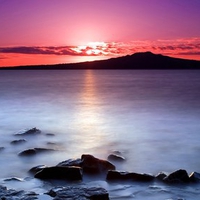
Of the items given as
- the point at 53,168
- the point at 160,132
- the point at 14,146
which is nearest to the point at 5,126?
the point at 14,146

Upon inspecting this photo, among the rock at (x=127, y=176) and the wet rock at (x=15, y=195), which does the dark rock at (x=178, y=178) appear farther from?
the wet rock at (x=15, y=195)

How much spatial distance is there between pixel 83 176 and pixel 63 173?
2.07ft

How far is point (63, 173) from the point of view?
9359mm

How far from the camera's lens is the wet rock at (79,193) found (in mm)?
7312

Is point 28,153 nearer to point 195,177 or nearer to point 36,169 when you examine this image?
point 36,169

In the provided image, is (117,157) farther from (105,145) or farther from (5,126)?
(5,126)

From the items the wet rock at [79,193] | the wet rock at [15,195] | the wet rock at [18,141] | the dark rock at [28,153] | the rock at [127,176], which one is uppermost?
the wet rock at [79,193]

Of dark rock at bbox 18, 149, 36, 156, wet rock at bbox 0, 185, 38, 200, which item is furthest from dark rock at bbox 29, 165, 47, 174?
wet rock at bbox 0, 185, 38, 200

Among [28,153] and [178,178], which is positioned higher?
[178,178]

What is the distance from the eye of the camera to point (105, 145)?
50.9ft

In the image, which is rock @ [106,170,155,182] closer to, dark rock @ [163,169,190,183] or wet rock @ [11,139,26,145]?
dark rock @ [163,169,190,183]

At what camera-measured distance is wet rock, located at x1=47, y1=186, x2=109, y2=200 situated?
731 centimetres

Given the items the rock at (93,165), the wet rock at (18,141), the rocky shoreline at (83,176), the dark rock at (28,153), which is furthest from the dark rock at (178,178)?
the wet rock at (18,141)

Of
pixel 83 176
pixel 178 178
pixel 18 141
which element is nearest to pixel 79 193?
pixel 83 176
